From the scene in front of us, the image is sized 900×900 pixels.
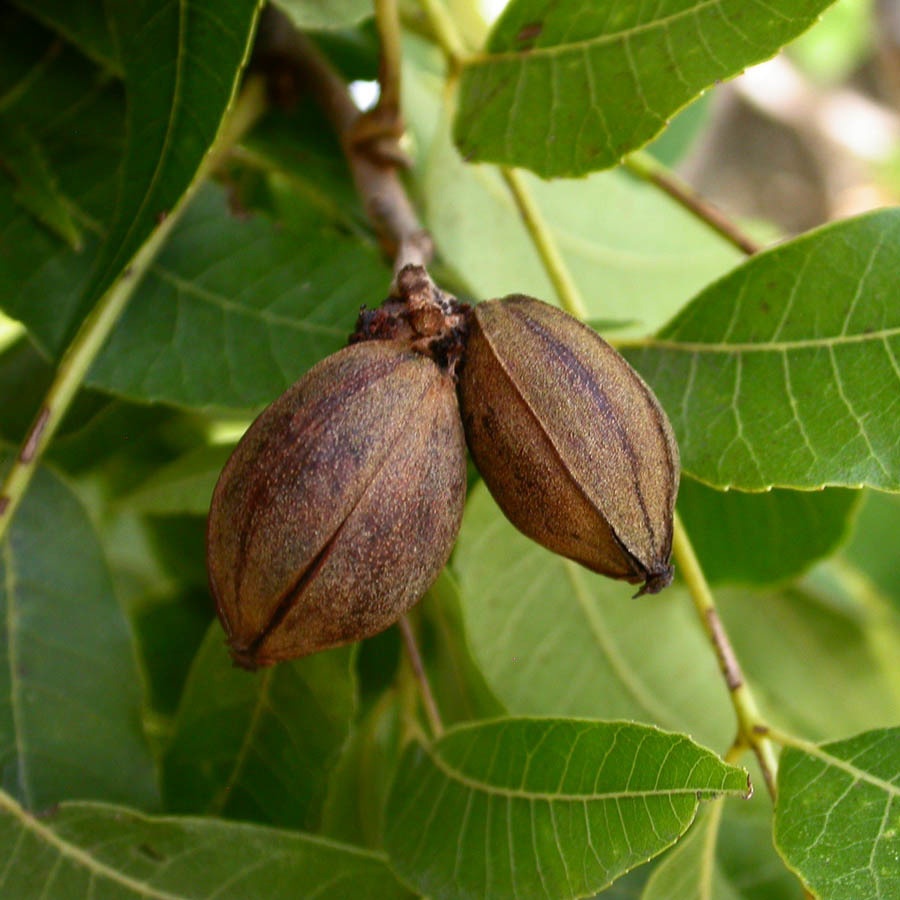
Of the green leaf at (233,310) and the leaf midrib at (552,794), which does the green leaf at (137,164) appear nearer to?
the green leaf at (233,310)

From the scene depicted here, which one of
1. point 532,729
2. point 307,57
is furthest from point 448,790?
point 307,57

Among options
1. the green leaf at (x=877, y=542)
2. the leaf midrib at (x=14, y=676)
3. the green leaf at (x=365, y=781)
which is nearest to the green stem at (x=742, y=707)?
the green leaf at (x=365, y=781)

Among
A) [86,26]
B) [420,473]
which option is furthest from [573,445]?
[86,26]

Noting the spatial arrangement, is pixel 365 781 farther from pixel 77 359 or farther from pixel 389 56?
pixel 389 56

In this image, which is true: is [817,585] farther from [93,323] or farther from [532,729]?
[93,323]

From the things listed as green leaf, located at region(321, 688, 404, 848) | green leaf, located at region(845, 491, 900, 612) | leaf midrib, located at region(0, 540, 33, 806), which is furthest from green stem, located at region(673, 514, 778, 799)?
green leaf, located at region(845, 491, 900, 612)

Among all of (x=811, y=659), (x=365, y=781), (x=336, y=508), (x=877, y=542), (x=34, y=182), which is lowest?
(x=811, y=659)

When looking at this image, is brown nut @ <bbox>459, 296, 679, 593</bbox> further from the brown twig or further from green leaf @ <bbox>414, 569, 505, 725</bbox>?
green leaf @ <bbox>414, 569, 505, 725</bbox>
